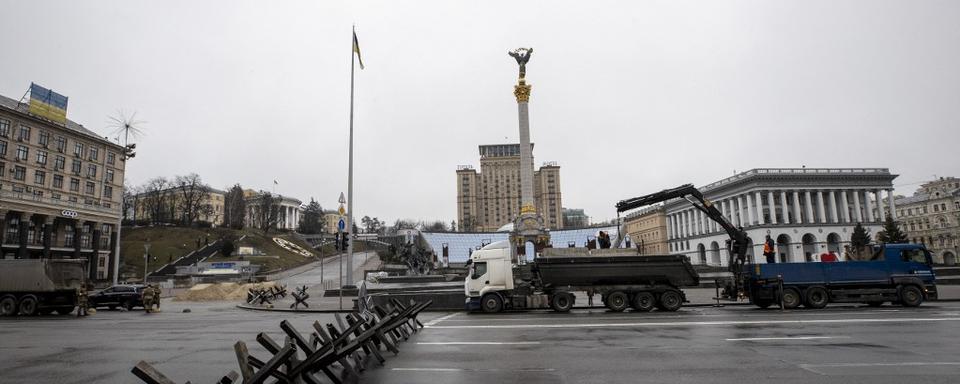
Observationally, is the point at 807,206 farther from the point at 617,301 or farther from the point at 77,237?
the point at 77,237

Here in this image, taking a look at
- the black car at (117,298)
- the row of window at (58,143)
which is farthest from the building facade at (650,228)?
the black car at (117,298)

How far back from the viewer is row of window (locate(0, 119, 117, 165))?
2530 inches

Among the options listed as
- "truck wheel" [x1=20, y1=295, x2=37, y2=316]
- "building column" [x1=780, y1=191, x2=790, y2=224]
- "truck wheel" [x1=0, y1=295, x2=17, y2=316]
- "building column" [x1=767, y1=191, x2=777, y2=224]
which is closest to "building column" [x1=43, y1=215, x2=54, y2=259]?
"truck wheel" [x1=0, y1=295, x2=17, y2=316]

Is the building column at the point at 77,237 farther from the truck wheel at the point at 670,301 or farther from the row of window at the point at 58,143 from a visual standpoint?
the truck wheel at the point at 670,301

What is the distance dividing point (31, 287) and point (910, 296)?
39.3 m

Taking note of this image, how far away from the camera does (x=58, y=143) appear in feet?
234

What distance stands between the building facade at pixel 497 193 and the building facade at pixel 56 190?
369 ft

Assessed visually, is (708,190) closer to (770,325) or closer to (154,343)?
(770,325)

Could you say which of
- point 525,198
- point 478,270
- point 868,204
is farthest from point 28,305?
point 868,204

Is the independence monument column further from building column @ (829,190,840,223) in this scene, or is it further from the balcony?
building column @ (829,190,840,223)

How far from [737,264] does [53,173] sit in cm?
8545

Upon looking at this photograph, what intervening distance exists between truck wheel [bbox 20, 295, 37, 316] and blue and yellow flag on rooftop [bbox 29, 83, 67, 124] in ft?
183

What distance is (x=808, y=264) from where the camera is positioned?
2156cm

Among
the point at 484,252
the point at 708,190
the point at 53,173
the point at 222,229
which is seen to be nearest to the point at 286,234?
the point at 222,229
